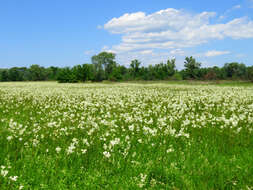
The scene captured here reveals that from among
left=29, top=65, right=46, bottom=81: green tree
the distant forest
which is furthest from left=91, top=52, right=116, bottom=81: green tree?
left=29, top=65, right=46, bottom=81: green tree

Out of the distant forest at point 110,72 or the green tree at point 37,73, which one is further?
the green tree at point 37,73

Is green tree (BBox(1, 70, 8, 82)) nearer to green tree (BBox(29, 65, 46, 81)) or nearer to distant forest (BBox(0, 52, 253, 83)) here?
distant forest (BBox(0, 52, 253, 83))

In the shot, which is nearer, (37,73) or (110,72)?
(110,72)

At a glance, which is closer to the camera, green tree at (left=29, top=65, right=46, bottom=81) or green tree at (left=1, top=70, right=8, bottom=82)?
green tree at (left=1, top=70, right=8, bottom=82)

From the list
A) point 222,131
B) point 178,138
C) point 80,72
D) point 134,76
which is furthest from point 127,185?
point 134,76

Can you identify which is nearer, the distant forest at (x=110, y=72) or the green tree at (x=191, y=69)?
the distant forest at (x=110, y=72)

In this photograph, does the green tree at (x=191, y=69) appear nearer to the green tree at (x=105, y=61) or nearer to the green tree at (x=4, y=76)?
the green tree at (x=105, y=61)

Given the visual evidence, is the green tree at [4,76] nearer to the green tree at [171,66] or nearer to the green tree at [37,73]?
the green tree at [37,73]

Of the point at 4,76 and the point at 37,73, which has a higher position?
the point at 37,73

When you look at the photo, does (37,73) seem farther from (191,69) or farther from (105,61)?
(191,69)

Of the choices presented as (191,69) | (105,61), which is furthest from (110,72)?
(191,69)

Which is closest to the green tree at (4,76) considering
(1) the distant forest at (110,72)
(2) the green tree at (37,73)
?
(1) the distant forest at (110,72)

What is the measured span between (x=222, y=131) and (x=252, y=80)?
2383 inches

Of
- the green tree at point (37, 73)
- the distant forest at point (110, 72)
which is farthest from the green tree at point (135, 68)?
the green tree at point (37, 73)
